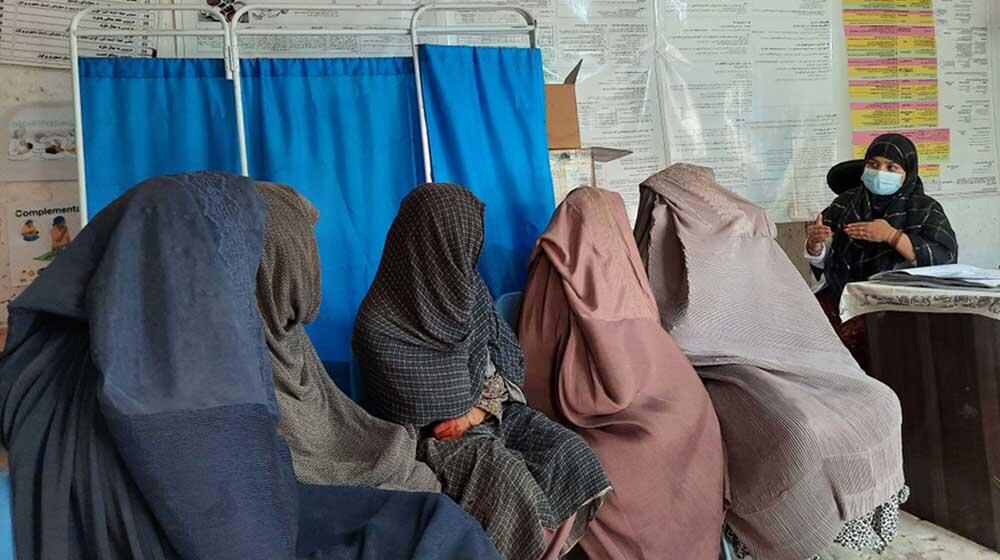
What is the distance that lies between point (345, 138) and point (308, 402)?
91 cm

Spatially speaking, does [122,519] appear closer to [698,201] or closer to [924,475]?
[698,201]

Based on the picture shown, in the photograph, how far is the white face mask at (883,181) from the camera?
2492 millimetres

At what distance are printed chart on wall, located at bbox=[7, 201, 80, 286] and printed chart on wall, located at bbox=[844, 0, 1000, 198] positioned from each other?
2.76 m

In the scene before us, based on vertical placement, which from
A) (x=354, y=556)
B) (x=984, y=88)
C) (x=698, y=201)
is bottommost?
(x=354, y=556)

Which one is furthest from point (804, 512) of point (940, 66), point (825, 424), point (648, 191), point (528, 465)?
point (940, 66)

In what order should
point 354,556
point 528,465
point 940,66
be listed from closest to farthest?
point 354,556 → point 528,465 → point 940,66

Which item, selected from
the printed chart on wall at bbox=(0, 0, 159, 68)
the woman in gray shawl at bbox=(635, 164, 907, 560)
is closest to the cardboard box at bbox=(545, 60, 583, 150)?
the woman in gray shawl at bbox=(635, 164, 907, 560)

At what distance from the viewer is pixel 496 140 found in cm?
224

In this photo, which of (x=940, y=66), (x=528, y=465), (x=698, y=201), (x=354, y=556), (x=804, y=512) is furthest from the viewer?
(x=940, y=66)

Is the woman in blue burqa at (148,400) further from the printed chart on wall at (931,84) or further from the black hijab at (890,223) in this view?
the printed chart on wall at (931,84)

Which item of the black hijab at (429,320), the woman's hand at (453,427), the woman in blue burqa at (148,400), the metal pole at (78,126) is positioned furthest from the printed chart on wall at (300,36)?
the woman in blue burqa at (148,400)

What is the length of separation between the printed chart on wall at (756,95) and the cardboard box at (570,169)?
1.83 feet

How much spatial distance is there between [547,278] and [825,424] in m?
0.68

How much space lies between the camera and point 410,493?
49.7 inches
